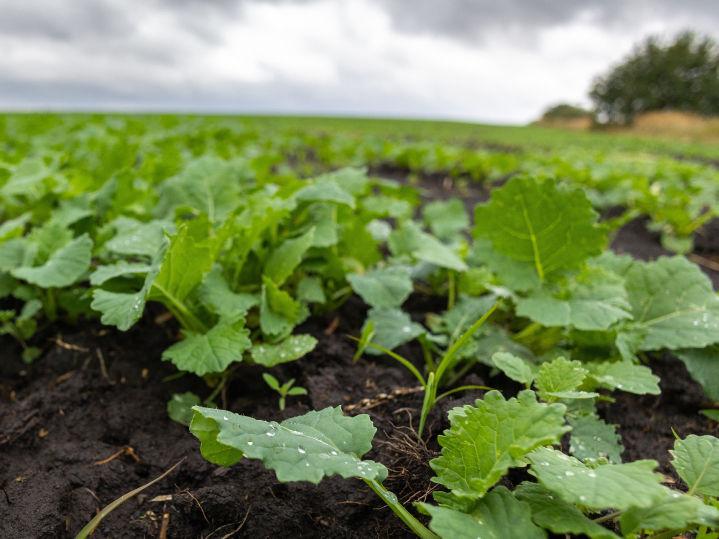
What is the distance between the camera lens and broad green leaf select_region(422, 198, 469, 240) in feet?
7.82

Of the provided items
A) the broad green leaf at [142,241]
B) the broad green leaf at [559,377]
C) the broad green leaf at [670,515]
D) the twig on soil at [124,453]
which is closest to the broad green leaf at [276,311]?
the broad green leaf at [142,241]

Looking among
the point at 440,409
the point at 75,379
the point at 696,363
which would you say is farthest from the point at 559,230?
the point at 75,379

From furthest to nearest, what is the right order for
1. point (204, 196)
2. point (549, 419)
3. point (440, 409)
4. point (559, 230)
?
1. point (204, 196)
2. point (559, 230)
3. point (440, 409)
4. point (549, 419)

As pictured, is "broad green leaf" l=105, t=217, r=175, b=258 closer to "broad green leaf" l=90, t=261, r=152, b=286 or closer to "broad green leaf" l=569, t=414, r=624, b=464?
"broad green leaf" l=90, t=261, r=152, b=286

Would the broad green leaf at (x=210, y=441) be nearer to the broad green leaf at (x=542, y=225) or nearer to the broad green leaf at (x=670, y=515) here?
the broad green leaf at (x=670, y=515)

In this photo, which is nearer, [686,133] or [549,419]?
[549,419]

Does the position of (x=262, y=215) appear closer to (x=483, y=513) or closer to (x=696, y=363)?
(x=483, y=513)

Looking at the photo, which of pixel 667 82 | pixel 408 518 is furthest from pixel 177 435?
pixel 667 82

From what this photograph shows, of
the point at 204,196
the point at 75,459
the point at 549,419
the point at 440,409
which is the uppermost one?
the point at 204,196

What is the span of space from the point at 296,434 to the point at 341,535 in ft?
0.81

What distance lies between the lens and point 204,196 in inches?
81.3

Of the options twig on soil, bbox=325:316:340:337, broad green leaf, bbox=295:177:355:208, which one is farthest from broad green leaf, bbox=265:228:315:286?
twig on soil, bbox=325:316:340:337

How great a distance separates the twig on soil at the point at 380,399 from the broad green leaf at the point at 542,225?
563mm

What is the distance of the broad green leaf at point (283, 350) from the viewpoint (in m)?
1.37
